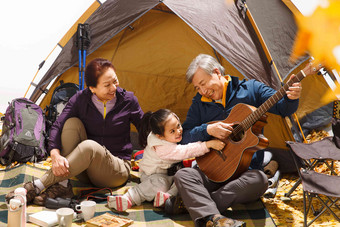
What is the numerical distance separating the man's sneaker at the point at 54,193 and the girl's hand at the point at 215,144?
103 centimetres

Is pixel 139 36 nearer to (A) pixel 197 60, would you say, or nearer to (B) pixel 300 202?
(A) pixel 197 60

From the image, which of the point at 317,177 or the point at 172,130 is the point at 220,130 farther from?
the point at 317,177

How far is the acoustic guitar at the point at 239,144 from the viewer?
2.45 metres

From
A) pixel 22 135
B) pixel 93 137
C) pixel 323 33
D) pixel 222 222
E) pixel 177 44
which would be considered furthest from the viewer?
pixel 177 44

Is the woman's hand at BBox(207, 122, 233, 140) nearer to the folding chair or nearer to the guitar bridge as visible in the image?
the guitar bridge

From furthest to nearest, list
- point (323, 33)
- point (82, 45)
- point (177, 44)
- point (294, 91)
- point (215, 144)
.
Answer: point (177, 44)
point (82, 45)
point (215, 144)
point (294, 91)
point (323, 33)

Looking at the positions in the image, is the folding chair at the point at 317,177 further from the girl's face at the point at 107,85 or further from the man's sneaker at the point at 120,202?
the girl's face at the point at 107,85

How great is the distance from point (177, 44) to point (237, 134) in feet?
5.60

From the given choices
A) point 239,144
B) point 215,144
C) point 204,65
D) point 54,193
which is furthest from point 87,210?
point 204,65

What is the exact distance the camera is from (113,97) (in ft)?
9.62

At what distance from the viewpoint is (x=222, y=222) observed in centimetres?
216

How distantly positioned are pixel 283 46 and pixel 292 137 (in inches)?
32.2

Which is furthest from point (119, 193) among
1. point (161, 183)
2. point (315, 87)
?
point (315, 87)

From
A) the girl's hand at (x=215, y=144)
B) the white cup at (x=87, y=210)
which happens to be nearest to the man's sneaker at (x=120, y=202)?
the white cup at (x=87, y=210)
